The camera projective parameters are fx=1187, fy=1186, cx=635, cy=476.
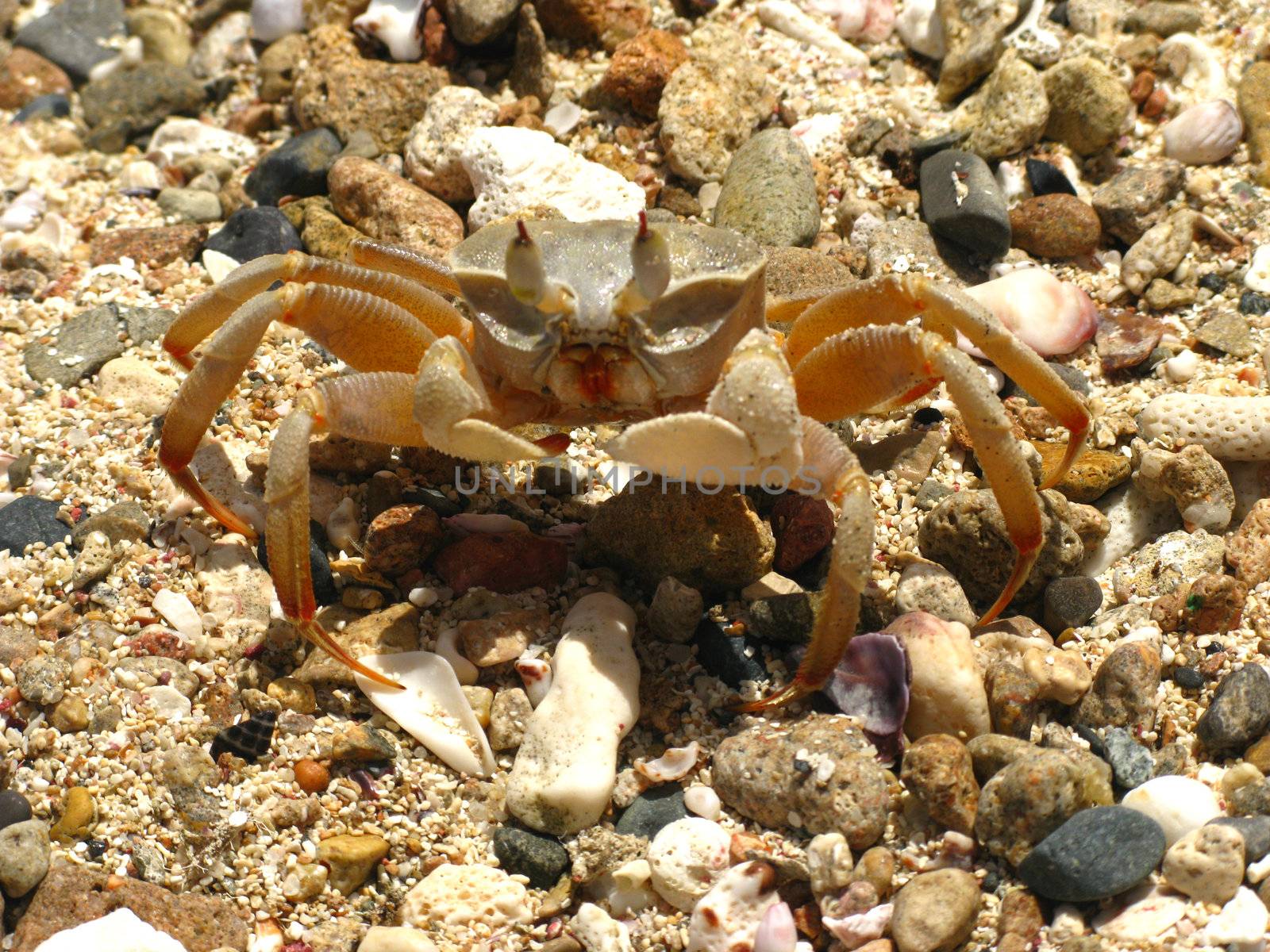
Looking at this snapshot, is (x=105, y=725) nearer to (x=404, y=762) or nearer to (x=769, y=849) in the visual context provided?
(x=404, y=762)

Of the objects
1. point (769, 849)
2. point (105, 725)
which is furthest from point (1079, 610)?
point (105, 725)

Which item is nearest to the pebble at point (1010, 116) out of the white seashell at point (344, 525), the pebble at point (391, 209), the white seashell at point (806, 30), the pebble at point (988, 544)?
the white seashell at point (806, 30)

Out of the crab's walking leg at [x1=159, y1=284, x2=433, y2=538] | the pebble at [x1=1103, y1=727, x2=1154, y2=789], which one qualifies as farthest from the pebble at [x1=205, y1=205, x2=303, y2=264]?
the pebble at [x1=1103, y1=727, x2=1154, y2=789]

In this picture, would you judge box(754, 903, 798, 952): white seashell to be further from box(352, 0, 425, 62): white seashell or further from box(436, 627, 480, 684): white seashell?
box(352, 0, 425, 62): white seashell

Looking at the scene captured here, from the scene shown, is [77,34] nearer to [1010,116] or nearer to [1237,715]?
[1010,116]

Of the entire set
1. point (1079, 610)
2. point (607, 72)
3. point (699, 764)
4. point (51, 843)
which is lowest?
point (51, 843)
